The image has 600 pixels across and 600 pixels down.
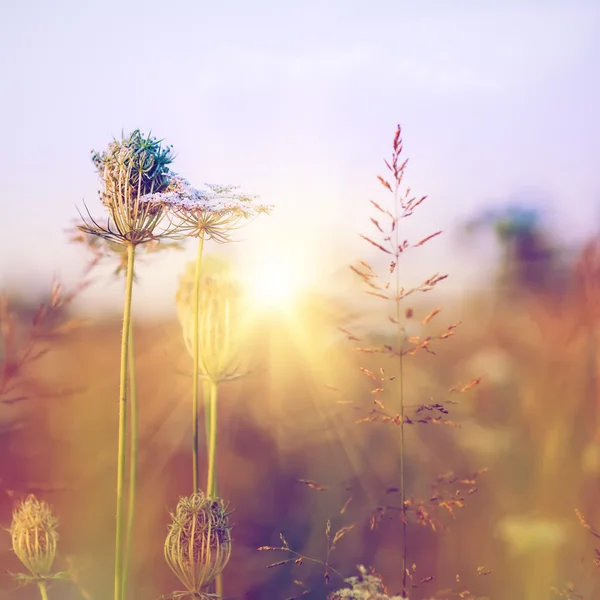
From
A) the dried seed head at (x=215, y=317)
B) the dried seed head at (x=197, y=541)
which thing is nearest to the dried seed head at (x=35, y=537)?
the dried seed head at (x=197, y=541)

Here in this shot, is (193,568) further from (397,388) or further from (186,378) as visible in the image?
(397,388)

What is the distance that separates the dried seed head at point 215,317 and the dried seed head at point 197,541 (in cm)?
60

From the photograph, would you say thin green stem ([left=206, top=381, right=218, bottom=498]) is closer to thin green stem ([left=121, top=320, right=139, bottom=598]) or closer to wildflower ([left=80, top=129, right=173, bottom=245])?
thin green stem ([left=121, top=320, right=139, bottom=598])

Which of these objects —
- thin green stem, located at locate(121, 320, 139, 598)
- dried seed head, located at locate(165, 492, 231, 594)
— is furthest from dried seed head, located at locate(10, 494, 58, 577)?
dried seed head, located at locate(165, 492, 231, 594)

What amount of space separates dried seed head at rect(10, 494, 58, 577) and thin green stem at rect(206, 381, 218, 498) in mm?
597

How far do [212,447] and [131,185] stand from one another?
111cm

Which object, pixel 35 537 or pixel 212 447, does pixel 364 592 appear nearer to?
pixel 212 447

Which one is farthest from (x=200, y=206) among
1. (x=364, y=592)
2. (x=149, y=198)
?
(x=364, y=592)

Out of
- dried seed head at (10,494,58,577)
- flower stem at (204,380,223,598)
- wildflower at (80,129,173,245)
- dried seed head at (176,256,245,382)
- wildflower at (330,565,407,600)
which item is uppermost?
wildflower at (80,129,173,245)

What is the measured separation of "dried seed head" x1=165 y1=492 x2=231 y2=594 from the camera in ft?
7.33

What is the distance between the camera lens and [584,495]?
2.85m

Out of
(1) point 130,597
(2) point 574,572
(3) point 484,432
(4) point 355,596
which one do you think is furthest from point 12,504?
(2) point 574,572

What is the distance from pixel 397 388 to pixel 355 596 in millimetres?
960

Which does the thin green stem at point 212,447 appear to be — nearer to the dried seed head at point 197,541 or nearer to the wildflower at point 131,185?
the dried seed head at point 197,541
